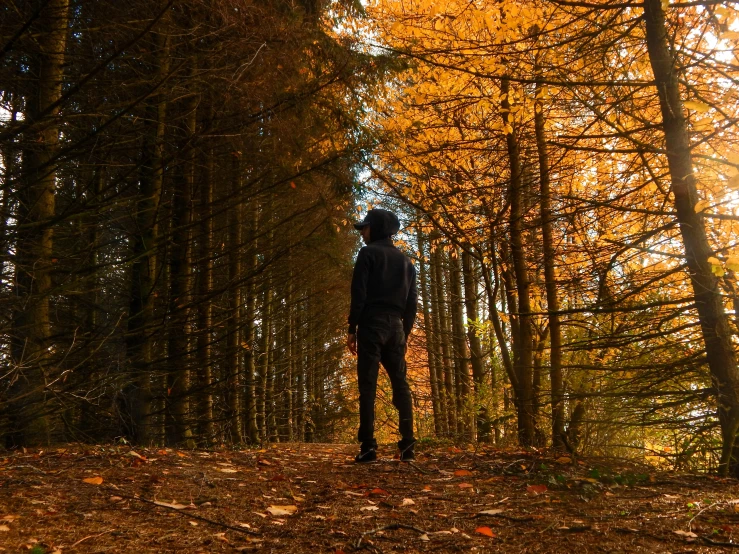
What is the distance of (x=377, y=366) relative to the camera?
5.35 metres

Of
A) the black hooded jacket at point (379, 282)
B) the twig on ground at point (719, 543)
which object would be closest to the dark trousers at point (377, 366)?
the black hooded jacket at point (379, 282)

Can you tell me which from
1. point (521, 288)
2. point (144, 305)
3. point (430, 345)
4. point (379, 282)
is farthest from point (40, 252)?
point (430, 345)

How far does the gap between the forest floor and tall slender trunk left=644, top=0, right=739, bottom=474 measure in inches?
19.2

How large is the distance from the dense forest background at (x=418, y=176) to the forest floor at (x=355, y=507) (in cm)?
56

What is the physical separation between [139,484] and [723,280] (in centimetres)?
445

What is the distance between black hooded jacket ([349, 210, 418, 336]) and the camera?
210 inches

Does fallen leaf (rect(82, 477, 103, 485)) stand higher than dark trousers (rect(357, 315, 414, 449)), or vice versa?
dark trousers (rect(357, 315, 414, 449))

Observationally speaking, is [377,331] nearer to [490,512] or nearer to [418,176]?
[490,512]

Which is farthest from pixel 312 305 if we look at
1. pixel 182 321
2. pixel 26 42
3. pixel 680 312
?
pixel 680 312

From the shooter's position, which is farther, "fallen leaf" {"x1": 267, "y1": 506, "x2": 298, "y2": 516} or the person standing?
the person standing

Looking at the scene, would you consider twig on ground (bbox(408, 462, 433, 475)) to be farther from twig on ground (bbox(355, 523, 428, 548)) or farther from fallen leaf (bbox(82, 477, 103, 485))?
fallen leaf (bbox(82, 477, 103, 485))

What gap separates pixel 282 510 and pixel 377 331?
2.26m

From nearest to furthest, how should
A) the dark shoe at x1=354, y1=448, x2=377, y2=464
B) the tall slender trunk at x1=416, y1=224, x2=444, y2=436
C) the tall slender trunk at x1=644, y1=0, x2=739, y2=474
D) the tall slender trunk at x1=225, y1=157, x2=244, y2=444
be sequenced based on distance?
the tall slender trunk at x1=644, y1=0, x2=739, y2=474
the dark shoe at x1=354, y1=448, x2=377, y2=464
the tall slender trunk at x1=225, y1=157, x2=244, y2=444
the tall slender trunk at x1=416, y1=224, x2=444, y2=436

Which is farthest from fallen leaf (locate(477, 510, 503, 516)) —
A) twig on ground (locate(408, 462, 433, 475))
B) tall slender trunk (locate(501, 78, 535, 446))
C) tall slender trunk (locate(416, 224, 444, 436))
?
tall slender trunk (locate(416, 224, 444, 436))
